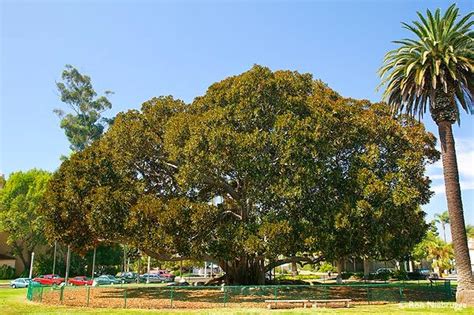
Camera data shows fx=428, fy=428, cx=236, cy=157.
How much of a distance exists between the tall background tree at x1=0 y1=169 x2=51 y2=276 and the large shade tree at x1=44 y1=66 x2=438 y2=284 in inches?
1379

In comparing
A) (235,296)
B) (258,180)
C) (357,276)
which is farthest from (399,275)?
(235,296)

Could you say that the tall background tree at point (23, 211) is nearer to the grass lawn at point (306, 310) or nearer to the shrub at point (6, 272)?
the shrub at point (6, 272)

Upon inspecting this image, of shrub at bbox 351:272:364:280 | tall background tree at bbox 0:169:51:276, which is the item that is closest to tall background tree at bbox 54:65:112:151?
tall background tree at bbox 0:169:51:276

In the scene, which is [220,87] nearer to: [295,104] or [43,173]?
[295,104]

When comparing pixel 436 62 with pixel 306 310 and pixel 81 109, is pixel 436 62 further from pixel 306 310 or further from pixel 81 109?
pixel 81 109

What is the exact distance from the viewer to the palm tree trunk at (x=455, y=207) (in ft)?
81.0

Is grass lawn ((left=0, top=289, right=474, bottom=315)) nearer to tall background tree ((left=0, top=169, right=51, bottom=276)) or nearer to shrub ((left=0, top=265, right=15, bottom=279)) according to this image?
tall background tree ((left=0, top=169, right=51, bottom=276))

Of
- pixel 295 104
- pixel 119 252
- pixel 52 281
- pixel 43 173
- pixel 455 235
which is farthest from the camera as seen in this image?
pixel 119 252

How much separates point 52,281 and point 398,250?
38741mm

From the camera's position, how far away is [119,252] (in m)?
79.1

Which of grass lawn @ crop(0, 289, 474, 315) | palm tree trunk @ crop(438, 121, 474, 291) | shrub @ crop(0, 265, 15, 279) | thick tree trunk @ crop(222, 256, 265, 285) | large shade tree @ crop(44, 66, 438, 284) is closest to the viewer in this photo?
grass lawn @ crop(0, 289, 474, 315)

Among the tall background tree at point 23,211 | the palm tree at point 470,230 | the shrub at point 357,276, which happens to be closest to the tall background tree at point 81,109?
the tall background tree at point 23,211

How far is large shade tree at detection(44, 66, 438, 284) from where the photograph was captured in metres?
27.3

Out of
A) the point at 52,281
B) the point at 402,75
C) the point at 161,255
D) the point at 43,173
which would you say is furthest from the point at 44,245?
the point at 402,75
